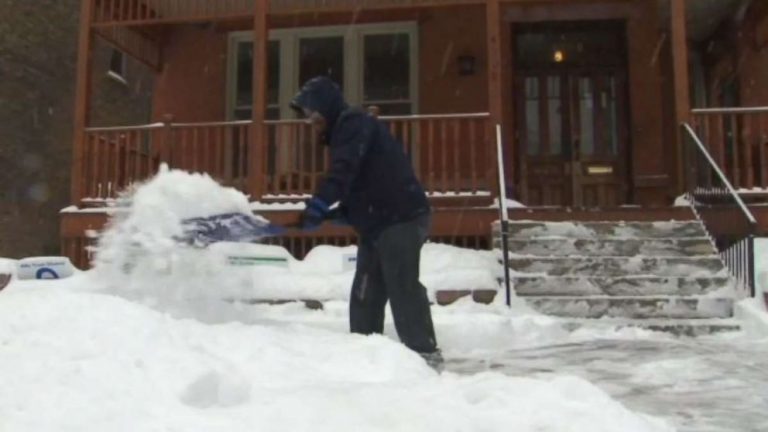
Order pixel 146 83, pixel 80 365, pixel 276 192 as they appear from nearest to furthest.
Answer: pixel 80 365 < pixel 276 192 < pixel 146 83

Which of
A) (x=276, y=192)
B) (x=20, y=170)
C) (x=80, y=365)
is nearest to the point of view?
(x=80, y=365)

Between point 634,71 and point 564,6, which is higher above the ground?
point 564,6

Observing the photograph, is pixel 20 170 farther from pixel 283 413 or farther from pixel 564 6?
pixel 283 413

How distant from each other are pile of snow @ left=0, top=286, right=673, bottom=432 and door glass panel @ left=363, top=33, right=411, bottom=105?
857 centimetres

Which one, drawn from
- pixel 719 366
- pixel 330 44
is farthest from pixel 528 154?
pixel 719 366

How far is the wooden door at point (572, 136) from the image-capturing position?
1188cm

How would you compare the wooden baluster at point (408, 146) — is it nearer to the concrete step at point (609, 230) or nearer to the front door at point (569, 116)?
the concrete step at point (609, 230)

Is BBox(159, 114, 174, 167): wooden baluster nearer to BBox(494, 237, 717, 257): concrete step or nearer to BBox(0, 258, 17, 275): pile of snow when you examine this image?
BBox(0, 258, 17, 275): pile of snow

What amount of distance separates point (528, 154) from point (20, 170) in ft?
32.9

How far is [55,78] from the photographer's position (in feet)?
57.1

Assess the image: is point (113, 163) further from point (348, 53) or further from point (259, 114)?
point (348, 53)

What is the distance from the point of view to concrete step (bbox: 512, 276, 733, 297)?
7363 mm

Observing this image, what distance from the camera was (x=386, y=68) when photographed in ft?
40.0

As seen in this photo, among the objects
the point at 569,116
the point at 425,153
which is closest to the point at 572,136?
the point at 569,116
